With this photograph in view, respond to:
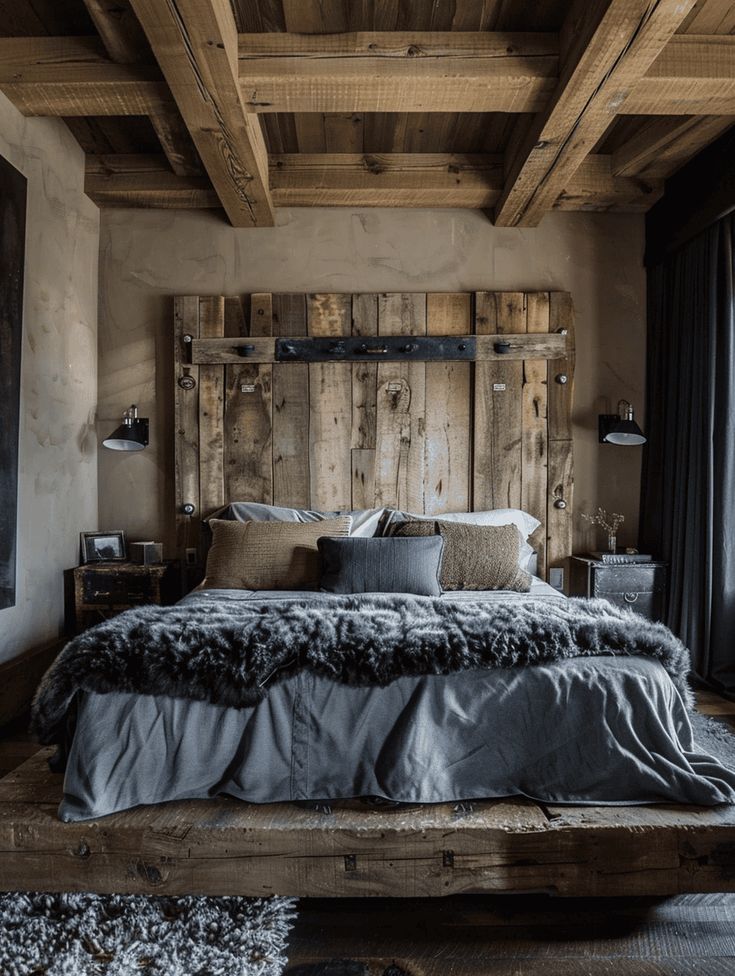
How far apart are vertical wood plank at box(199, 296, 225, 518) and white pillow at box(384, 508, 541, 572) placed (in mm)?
1019

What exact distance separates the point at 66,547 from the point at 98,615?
393 mm

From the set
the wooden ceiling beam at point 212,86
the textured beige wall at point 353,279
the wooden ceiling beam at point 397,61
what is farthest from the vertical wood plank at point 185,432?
the wooden ceiling beam at point 397,61

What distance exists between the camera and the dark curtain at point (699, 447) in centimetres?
313

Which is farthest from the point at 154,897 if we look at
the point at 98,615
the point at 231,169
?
the point at 231,169

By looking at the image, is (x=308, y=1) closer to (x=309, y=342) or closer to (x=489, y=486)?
(x=309, y=342)

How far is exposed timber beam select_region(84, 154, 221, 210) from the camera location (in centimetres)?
359

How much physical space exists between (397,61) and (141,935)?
9.41 feet

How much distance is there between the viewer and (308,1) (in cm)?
234

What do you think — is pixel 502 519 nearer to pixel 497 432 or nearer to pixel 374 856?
pixel 497 432

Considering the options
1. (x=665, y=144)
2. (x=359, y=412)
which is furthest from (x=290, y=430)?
(x=665, y=144)

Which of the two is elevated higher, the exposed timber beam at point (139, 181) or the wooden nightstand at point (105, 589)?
the exposed timber beam at point (139, 181)

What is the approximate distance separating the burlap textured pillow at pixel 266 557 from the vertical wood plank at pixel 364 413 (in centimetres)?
62

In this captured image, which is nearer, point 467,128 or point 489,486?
point 467,128

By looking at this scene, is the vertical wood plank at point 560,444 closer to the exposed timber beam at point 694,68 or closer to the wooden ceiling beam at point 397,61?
the exposed timber beam at point 694,68
